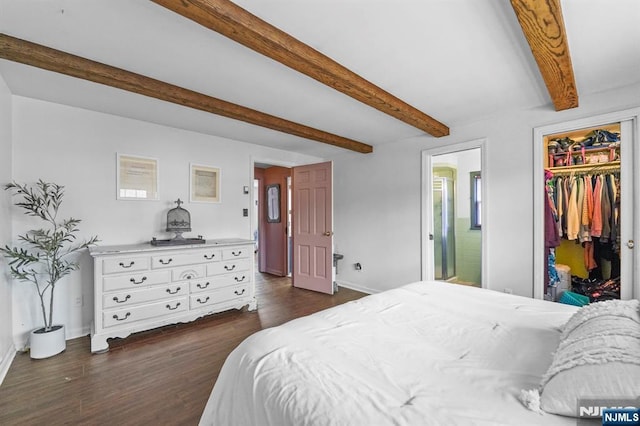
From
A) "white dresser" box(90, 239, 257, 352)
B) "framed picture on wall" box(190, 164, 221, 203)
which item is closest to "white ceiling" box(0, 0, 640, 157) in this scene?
"framed picture on wall" box(190, 164, 221, 203)

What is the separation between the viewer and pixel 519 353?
45.4 inches

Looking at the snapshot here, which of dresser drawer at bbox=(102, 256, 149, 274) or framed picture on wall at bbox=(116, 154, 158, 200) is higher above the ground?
framed picture on wall at bbox=(116, 154, 158, 200)

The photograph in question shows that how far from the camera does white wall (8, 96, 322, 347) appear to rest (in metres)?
2.63

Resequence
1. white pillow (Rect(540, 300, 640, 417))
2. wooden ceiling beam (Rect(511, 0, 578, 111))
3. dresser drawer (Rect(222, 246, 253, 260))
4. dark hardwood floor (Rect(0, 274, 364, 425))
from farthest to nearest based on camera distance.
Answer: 1. dresser drawer (Rect(222, 246, 253, 260))
2. dark hardwood floor (Rect(0, 274, 364, 425))
3. wooden ceiling beam (Rect(511, 0, 578, 111))
4. white pillow (Rect(540, 300, 640, 417))

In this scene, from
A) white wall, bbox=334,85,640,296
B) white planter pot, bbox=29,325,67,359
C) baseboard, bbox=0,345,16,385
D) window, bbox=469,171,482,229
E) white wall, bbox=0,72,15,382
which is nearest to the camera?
baseboard, bbox=0,345,16,385

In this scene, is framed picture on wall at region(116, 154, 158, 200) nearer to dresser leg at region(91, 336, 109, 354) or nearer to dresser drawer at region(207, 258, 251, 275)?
dresser drawer at region(207, 258, 251, 275)

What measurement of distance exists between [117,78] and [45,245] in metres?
1.61

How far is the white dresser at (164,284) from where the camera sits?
258 cm

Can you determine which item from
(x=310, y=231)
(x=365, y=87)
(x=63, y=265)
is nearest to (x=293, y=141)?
(x=310, y=231)

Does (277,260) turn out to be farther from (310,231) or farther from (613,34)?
(613,34)

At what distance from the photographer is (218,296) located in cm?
332

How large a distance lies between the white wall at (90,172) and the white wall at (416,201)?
2.25 metres

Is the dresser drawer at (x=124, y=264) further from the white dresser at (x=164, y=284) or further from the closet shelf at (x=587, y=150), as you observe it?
the closet shelf at (x=587, y=150)

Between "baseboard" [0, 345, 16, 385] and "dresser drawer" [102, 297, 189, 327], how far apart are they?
24.8 inches
